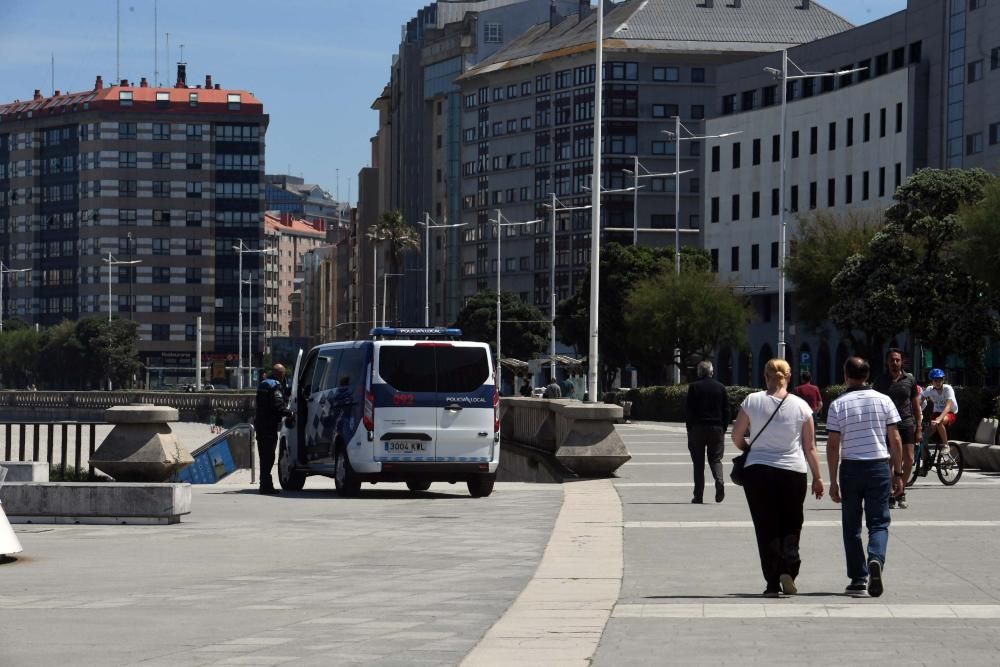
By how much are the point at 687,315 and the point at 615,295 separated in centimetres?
1392

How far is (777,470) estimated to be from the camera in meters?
13.2

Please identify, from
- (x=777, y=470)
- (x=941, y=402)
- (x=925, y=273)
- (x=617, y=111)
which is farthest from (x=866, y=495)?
(x=617, y=111)

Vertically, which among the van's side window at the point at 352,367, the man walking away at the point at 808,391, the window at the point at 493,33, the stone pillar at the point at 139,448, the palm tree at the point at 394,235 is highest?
the window at the point at 493,33

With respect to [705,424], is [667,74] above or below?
above

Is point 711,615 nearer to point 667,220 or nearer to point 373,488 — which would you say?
point 373,488

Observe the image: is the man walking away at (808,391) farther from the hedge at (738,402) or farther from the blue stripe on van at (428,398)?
the blue stripe on van at (428,398)

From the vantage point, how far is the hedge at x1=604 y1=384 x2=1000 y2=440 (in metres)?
39.2

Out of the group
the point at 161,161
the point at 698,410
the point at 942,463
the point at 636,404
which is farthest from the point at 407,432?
the point at 161,161

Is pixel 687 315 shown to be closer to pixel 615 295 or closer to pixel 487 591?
pixel 615 295

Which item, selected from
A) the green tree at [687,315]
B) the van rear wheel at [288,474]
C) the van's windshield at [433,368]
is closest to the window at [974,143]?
the green tree at [687,315]

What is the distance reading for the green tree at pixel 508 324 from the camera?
139 meters

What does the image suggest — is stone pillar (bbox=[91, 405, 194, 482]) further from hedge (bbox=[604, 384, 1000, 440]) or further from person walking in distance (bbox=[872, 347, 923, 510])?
hedge (bbox=[604, 384, 1000, 440])

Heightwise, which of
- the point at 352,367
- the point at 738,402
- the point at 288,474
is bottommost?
the point at 738,402

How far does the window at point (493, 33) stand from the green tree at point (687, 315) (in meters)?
93.2
